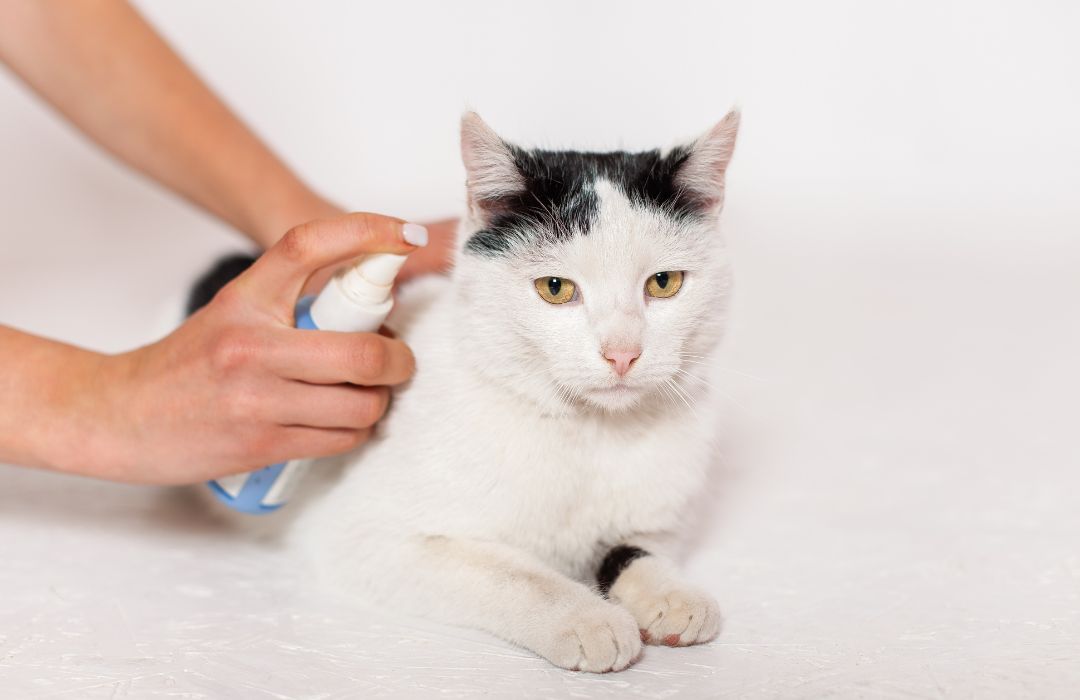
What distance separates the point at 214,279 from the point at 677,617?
1.36 metres

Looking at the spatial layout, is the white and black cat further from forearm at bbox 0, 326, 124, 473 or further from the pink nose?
forearm at bbox 0, 326, 124, 473

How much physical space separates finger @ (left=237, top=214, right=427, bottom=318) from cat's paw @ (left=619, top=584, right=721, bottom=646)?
2.34 ft

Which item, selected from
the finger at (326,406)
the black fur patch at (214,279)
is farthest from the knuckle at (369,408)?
the black fur patch at (214,279)

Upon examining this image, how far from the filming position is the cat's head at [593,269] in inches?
67.0

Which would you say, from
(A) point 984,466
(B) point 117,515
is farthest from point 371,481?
(A) point 984,466

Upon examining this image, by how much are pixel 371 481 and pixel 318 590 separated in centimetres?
22

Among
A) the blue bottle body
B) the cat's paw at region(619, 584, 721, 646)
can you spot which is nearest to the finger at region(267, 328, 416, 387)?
the blue bottle body

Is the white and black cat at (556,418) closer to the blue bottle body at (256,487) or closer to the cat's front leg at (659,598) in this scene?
the cat's front leg at (659,598)

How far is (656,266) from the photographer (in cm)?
176

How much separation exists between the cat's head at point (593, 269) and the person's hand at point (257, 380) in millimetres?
176

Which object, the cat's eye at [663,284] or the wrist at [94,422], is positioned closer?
the cat's eye at [663,284]

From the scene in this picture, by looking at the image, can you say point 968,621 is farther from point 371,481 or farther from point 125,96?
point 125,96

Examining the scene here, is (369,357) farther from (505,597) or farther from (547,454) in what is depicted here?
(505,597)

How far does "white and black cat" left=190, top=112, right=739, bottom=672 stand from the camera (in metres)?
1.72
